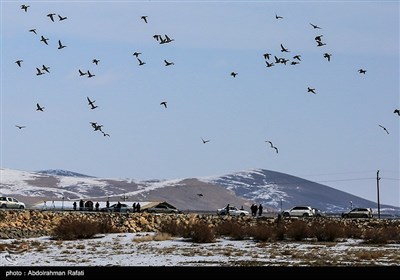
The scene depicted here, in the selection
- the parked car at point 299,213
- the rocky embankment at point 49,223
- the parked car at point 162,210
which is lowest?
the rocky embankment at point 49,223

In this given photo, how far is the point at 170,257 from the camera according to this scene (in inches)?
1441

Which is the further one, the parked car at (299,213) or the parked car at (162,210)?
the parked car at (162,210)

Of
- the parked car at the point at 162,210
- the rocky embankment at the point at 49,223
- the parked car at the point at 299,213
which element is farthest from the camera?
the parked car at the point at 162,210

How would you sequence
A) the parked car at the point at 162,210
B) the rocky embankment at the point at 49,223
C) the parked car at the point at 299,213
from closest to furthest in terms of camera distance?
the rocky embankment at the point at 49,223, the parked car at the point at 299,213, the parked car at the point at 162,210

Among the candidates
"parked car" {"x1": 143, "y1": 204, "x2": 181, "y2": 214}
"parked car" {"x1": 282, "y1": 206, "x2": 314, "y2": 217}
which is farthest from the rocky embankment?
"parked car" {"x1": 143, "y1": 204, "x2": 181, "y2": 214}

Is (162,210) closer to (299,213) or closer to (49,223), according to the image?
(299,213)

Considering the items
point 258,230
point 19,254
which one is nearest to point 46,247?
point 19,254

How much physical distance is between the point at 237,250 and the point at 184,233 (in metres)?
8.66

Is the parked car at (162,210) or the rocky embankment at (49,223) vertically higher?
the parked car at (162,210)

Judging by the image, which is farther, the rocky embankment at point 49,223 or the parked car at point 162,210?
the parked car at point 162,210

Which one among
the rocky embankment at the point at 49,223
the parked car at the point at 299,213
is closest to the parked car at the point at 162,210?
the parked car at the point at 299,213

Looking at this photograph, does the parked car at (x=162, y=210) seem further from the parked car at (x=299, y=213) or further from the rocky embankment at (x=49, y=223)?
the rocky embankment at (x=49, y=223)

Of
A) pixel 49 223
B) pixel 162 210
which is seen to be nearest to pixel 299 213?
pixel 162 210
